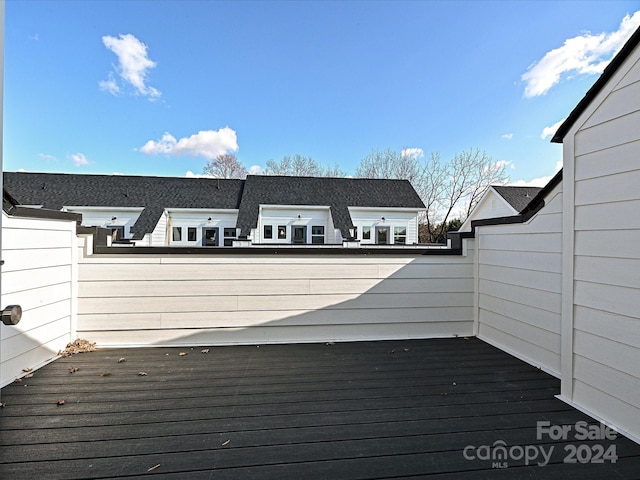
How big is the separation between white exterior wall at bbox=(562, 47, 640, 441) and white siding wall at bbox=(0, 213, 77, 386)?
13.6 ft

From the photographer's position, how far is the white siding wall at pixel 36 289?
2.49m

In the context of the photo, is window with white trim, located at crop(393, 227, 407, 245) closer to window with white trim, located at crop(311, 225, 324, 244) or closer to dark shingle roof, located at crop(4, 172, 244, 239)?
window with white trim, located at crop(311, 225, 324, 244)

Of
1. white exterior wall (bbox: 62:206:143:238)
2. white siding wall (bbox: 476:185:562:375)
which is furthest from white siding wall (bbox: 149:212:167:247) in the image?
white siding wall (bbox: 476:185:562:375)

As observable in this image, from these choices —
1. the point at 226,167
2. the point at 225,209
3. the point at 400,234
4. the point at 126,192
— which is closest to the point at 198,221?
the point at 225,209

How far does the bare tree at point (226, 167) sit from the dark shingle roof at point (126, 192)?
9.28m

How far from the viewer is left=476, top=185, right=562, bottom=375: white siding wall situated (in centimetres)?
272

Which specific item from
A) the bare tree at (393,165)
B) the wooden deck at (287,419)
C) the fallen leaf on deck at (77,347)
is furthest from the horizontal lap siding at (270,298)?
the bare tree at (393,165)

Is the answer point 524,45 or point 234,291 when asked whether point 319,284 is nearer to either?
point 234,291

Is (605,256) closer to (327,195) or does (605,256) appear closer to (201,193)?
(327,195)

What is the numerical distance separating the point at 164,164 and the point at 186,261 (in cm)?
1991

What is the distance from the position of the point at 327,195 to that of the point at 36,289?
1338 centimetres

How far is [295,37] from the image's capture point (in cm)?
1015

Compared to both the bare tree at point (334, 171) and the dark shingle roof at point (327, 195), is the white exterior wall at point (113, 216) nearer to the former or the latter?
the dark shingle roof at point (327, 195)

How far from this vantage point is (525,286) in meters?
3.04
